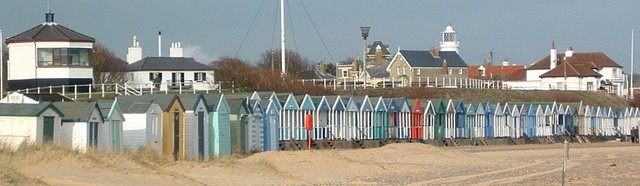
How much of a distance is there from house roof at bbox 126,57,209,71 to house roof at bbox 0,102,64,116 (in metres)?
46.3

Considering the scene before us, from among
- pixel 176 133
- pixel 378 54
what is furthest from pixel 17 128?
pixel 378 54

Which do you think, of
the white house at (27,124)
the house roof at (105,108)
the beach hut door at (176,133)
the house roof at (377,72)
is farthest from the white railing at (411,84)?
the white house at (27,124)

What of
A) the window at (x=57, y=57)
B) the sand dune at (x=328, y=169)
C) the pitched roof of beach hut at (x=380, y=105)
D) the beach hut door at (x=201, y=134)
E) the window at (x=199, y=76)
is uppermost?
the window at (x=57, y=57)

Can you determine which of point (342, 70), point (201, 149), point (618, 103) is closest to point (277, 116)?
point (201, 149)

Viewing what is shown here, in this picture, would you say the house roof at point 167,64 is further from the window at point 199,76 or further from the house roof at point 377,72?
the house roof at point 377,72

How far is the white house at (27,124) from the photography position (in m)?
32.5

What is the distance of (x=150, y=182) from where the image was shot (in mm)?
27172

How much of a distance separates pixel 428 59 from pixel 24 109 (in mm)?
87015

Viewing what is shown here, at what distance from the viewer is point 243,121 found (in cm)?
4422

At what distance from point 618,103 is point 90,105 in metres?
76.0

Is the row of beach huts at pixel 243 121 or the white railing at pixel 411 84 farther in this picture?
the white railing at pixel 411 84

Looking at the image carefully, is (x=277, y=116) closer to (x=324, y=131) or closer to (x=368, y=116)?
(x=324, y=131)

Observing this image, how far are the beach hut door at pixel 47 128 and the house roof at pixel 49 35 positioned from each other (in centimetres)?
2496

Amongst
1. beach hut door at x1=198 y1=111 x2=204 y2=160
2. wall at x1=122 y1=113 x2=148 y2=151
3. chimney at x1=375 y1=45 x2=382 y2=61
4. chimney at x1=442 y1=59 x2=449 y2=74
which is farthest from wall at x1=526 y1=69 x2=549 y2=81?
wall at x1=122 y1=113 x2=148 y2=151
